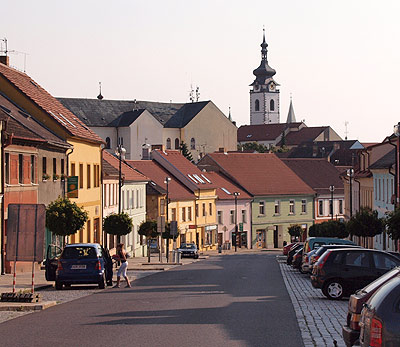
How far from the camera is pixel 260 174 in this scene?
100m

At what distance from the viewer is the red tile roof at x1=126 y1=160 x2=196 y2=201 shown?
79.8 meters

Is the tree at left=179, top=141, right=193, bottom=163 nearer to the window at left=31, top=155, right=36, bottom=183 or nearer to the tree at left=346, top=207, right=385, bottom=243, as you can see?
the tree at left=346, top=207, right=385, bottom=243

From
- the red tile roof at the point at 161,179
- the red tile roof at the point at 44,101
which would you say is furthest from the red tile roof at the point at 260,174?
the red tile roof at the point at 44,101

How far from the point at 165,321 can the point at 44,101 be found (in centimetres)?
3108

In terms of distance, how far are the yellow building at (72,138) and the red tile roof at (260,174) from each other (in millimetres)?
42814

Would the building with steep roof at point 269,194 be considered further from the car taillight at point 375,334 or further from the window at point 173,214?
the car taillight at point 375,334

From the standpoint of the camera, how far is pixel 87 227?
4966cm

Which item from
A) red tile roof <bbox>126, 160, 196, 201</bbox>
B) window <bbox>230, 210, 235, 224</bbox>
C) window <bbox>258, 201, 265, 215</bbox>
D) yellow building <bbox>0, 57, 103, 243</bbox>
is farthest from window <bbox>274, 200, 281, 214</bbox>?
yellow building <bbox>0, 57, 103, 243</bbox>

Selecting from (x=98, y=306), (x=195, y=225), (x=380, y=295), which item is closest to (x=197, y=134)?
(x=195, y=225)

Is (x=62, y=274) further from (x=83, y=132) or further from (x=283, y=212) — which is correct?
(x=283, y=212)

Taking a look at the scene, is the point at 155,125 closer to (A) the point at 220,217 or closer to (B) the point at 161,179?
(A) the point at 220,217

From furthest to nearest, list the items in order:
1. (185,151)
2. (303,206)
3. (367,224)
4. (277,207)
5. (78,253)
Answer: (185,151)
(303,206)
(277,207)
(367,224)
(78,253)

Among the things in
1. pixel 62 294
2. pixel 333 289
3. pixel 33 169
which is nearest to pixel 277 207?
pixel 33 169

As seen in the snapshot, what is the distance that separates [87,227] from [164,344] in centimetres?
3656
